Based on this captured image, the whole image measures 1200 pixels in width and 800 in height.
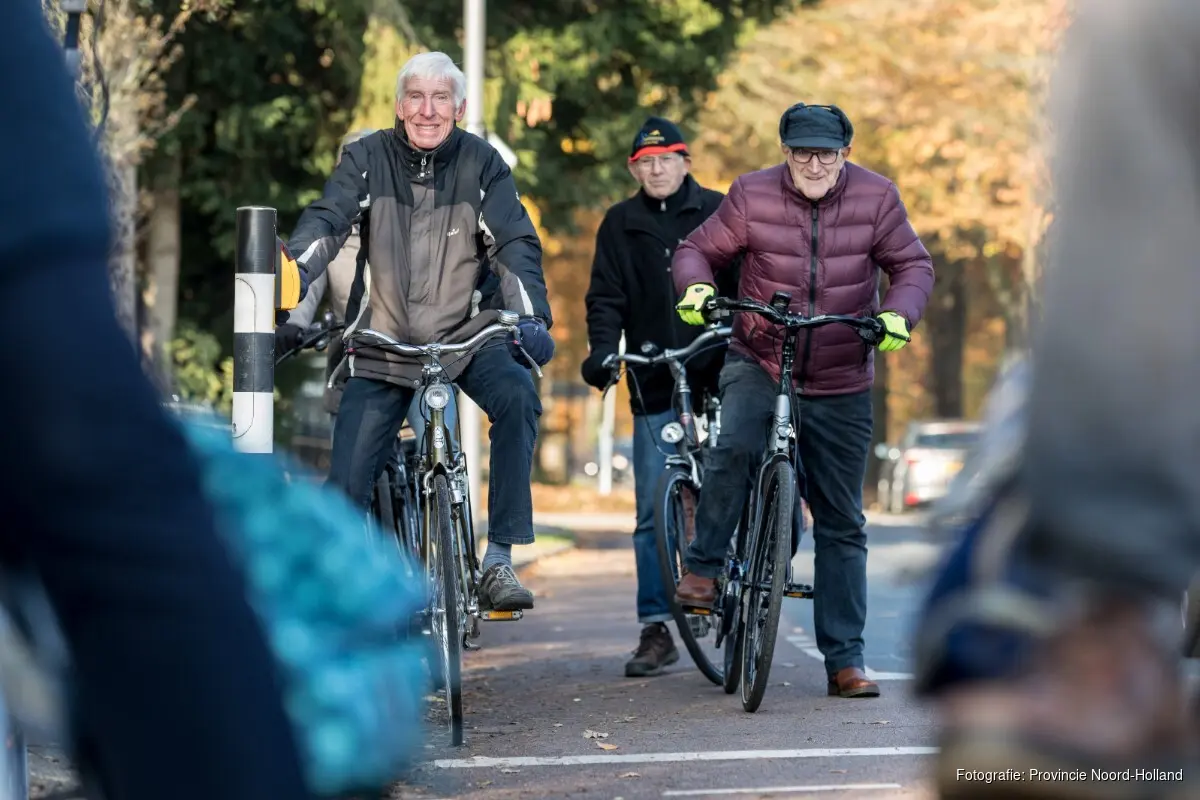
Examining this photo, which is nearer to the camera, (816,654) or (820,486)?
(820,486)

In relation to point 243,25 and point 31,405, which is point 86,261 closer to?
point 31,405

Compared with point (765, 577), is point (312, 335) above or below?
above

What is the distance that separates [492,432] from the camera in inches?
280

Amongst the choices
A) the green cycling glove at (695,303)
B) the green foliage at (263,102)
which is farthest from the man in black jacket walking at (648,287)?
the green foliage at (263,102)

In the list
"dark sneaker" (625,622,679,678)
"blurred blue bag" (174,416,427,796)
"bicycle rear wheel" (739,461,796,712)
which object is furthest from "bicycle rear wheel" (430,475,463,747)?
"blurred blue bag" (174,416,427,796)

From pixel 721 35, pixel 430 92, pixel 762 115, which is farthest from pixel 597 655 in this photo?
pixel 762 115

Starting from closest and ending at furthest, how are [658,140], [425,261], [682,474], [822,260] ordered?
[425,261] → [822,260] → [682,474] → [658,140]

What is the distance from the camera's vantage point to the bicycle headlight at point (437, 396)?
23.2ft

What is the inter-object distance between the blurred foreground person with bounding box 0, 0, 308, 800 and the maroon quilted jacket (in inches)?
239

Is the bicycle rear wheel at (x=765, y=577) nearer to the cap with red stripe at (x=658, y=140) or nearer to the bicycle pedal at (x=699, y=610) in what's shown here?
the bicycle pedal at (x=699, y=610)

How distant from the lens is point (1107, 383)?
80.6 inches

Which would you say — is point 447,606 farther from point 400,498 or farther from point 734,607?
point 734,607

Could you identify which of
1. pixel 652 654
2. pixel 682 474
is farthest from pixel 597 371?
pixel 652 654

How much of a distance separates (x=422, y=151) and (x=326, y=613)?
17.3 feet
